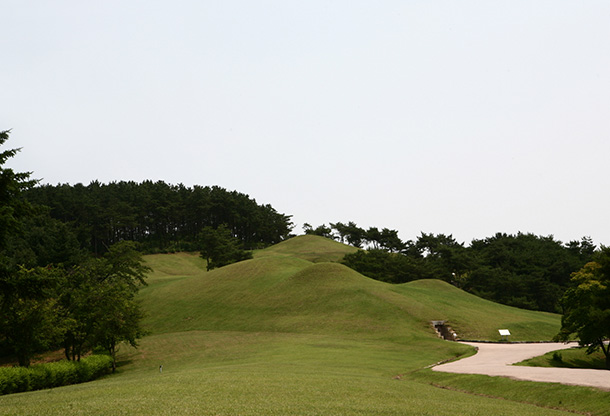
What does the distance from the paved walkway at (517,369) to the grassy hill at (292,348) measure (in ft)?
7.40

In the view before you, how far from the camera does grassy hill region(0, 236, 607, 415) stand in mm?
20578

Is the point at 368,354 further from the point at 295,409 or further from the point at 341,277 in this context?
the point at 341,277

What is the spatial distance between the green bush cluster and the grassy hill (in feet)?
9.40

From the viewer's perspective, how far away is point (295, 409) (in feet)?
61.0

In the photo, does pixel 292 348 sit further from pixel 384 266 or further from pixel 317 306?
pixel 384 266

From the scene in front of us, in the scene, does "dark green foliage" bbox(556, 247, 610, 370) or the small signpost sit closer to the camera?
"dark green foliage" bbox(556, 247, 610, 370)

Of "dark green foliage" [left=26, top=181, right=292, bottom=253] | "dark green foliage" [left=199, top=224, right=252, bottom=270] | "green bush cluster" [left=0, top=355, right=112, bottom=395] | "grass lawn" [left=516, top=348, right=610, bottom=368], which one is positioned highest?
"dark green foliage" [left=26, top=181, right=292, bottom=253]

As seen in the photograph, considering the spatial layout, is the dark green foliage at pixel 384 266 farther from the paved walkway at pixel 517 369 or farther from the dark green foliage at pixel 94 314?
the dark green foliage at pixel 94 314

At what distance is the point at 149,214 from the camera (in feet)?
567

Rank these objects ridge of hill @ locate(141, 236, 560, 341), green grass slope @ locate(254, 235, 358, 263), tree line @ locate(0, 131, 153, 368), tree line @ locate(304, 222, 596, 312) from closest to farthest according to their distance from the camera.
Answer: tree line @ locate(0, 131, 153, 368) → ridge of hill @ locate(141, 236, 560, 341) → tree line @ locate(304, 222, 596, 312) → green grass slope @ locate(254, 235, 358, 263)

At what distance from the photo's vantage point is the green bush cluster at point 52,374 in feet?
106

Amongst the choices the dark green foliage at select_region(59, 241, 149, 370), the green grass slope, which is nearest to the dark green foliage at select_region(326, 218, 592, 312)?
the green grass slope

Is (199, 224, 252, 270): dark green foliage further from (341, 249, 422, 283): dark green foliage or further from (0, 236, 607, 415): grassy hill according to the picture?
(341, 249, 422, 283): dark green foliage

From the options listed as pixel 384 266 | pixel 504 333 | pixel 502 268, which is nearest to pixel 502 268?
pixel 502 268
